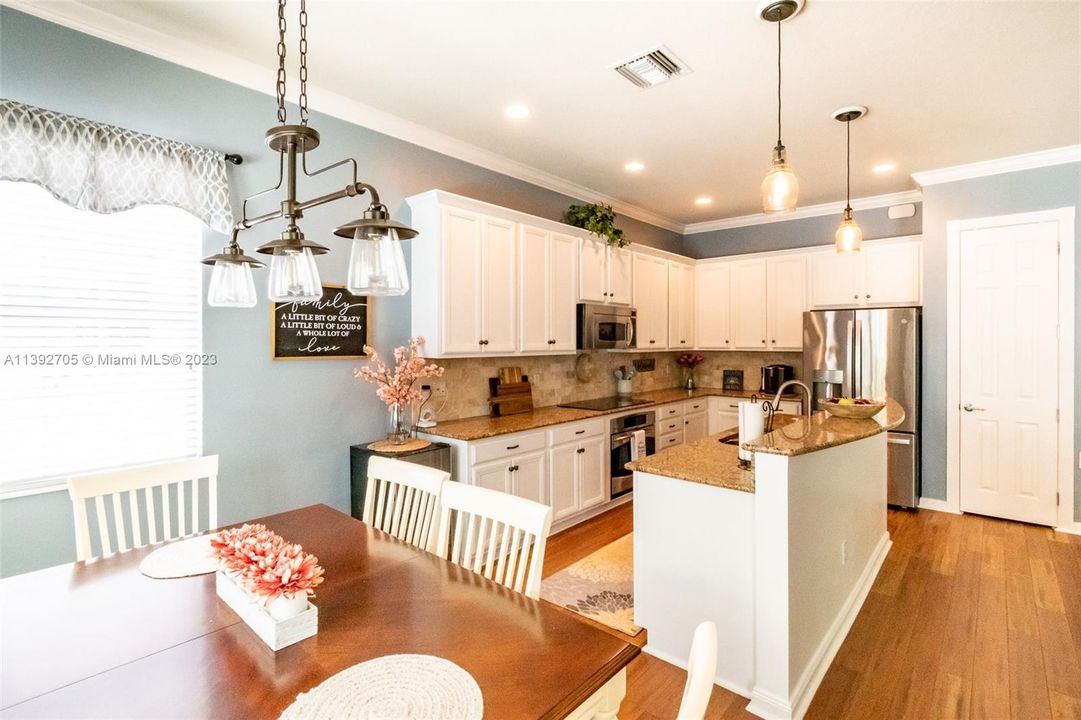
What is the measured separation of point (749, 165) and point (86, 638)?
453 cm

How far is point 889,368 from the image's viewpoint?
4.37 meters

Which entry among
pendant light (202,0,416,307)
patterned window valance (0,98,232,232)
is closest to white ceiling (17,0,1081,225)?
patterned window valance (0,98,232,232)

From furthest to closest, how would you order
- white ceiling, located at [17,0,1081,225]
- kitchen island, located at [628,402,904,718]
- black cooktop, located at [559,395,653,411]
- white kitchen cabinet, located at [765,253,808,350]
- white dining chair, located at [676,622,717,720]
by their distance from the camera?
1. white kitchen cabinet, located at [765,253,808,350]
2. black cooktop, located at [559,395,653,411]
3. white ceiling, located at [17,0,1081,225]
4. kitchen island, located at [628,402,904,718]
5. white dining chair, located at [676,622,717,720]

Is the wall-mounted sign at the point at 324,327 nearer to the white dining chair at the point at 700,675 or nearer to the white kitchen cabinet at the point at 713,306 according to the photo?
the white dining chair at the point at 700,675

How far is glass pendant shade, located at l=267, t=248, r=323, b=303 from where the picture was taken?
137cm

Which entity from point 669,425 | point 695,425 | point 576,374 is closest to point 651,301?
point 576,374

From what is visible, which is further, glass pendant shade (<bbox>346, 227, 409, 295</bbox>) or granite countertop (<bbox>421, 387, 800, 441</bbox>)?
granite countertop (<bbox>421, 387, 800, 441</bbox>)

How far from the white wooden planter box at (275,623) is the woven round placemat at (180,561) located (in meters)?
0.34

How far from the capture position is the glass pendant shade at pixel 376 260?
4.22 ft

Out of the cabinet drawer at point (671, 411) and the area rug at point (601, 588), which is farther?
the cabinet drawer at point (671, 411)

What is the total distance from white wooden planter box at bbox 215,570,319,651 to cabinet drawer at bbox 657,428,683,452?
157 inches

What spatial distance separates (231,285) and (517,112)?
220 centimetres

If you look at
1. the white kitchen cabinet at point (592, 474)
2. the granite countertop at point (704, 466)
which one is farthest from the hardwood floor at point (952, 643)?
the granite countertop at point (704, 466)

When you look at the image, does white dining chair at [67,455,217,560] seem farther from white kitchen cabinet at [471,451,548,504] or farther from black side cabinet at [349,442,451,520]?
white kitchen cabinet at [471,451,548,504]
